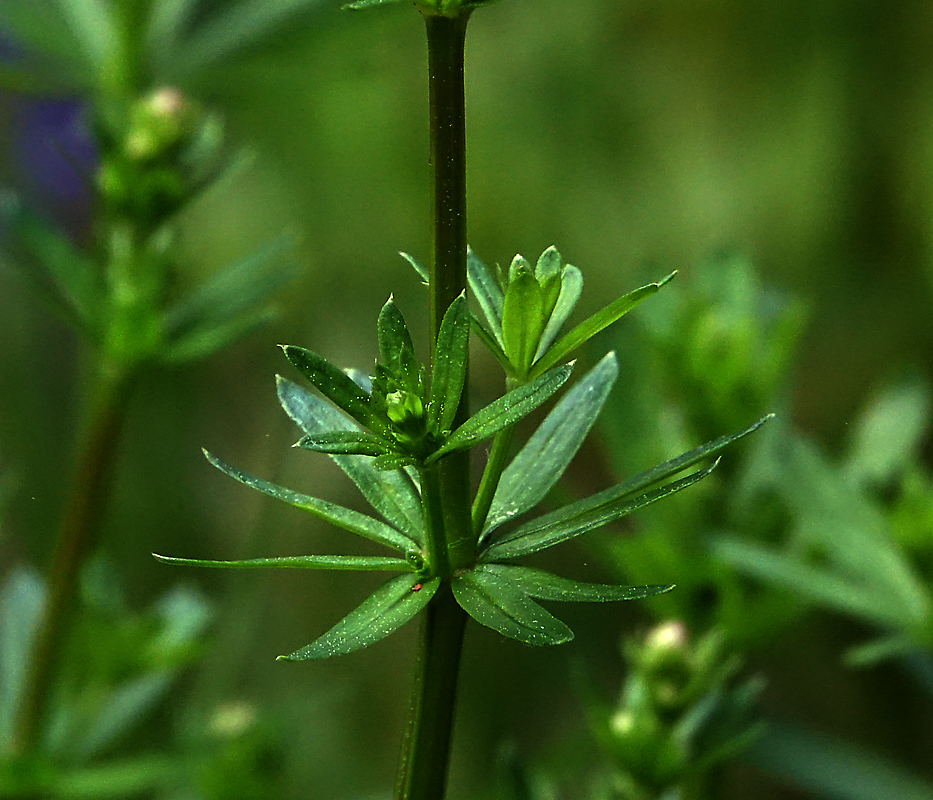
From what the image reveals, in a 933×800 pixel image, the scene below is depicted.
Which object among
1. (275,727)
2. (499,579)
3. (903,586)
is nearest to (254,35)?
(275,727)

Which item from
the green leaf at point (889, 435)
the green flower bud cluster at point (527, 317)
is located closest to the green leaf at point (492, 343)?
the green flower bud cluster at point (527, 317)

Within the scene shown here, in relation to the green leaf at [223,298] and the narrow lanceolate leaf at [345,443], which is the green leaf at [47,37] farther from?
the narrow lanceolate leaf at [345,443]

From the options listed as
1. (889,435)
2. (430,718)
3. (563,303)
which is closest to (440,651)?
(430,718)

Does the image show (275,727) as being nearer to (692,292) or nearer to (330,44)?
(692,292)

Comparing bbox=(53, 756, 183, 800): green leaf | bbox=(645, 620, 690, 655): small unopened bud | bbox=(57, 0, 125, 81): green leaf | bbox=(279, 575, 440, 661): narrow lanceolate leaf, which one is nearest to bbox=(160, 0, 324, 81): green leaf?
bbox=(57, 0, 125, 81): green leaf

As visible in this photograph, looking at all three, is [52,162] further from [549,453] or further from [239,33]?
[549,453]

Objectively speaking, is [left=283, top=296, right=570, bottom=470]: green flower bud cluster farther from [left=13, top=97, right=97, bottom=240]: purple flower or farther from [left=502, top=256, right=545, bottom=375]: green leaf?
[left=13, top=97, right=97, bottom=240]: purple flower
